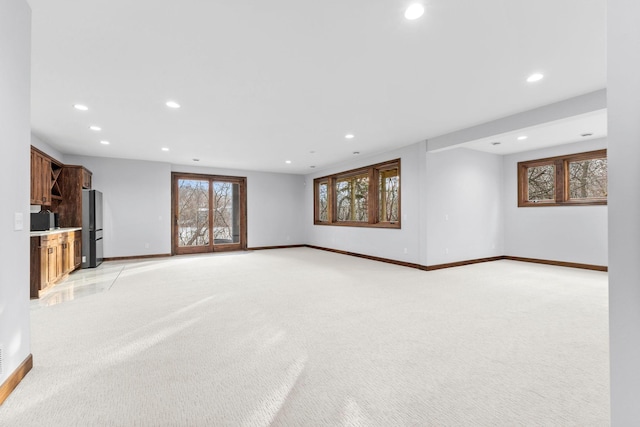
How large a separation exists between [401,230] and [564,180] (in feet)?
11.5

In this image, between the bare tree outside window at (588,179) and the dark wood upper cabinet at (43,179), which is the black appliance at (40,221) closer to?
the dark wood upper cabinet at (43,179)

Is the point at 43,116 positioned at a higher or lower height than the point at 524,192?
higher

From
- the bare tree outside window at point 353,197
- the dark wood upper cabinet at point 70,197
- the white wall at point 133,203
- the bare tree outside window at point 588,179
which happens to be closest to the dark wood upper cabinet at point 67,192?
the dark wood upper cabinet at point 70,197

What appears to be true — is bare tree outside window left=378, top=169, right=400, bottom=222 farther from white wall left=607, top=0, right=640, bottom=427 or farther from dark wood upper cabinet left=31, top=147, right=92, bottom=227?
dark wood upper cabinet left=31, top=147, right=92, bottom=227

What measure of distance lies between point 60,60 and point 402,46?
307 centimetres

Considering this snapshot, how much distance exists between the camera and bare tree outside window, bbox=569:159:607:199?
5.88 metres

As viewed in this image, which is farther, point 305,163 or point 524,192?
point 305,163

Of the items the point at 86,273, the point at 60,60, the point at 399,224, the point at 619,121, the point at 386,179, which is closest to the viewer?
the point at 619,121

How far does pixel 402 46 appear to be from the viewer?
8.53ft

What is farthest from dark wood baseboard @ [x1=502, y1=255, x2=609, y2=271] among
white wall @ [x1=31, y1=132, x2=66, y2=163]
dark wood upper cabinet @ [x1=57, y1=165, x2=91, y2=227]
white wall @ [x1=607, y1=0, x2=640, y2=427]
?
white wall @ [x1=31, y1=132, x2=66, y2=163]

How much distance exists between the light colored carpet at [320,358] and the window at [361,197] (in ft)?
9.70

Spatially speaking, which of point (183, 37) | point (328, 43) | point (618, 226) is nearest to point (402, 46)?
point (328, 43)

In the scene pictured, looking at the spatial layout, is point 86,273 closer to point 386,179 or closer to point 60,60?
point 60,60

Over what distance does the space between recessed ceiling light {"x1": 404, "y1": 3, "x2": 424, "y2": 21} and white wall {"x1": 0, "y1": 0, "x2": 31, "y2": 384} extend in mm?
2498
